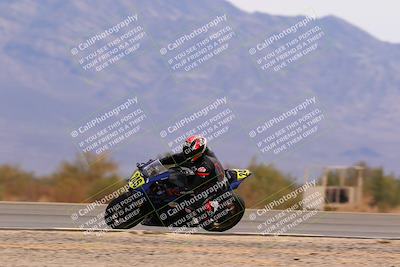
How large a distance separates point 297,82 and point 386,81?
22792 millimetres

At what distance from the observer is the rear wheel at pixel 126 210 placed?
16.3 metres

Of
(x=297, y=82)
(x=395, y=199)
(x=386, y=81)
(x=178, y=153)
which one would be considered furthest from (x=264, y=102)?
(x=178, y=153)

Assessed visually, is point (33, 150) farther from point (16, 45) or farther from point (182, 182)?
point (182, 182)

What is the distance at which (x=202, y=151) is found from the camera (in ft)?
54.7

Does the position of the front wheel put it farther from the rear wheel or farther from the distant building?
the distant building

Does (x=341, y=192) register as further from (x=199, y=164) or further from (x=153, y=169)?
(x=153, y=169)

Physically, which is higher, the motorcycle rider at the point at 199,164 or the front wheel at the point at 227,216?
the motorcycle rider at the point at 199,164

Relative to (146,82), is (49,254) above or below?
below

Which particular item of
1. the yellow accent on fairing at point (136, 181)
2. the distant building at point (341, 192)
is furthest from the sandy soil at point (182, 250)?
the distant building at point (341, 192)

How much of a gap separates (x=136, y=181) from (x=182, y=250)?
229 centimetres

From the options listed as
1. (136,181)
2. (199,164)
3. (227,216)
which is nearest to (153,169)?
(136,181)

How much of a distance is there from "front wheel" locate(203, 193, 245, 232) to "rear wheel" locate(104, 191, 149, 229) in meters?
1.32

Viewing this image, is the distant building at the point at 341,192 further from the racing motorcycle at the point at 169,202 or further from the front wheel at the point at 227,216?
the racing motorcycle at the point at 169,202

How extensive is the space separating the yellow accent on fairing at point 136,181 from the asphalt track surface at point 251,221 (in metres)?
1.37
